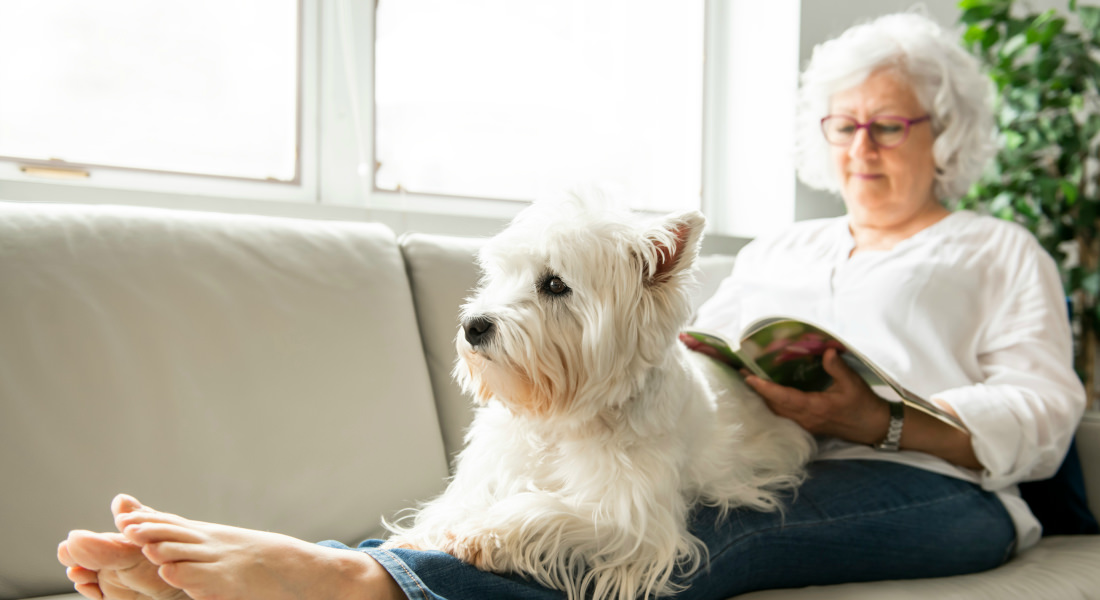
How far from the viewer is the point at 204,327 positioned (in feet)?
4.13

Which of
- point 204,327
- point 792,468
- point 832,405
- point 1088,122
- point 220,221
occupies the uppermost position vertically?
point 1088,122

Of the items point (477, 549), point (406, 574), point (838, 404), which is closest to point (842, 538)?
point (838, 404)

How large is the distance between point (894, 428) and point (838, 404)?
128 millimetres

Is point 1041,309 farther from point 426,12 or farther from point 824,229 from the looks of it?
point 426,12

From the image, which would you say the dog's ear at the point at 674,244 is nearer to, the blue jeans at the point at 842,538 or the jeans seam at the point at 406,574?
the blue jeans at the point at 842,538

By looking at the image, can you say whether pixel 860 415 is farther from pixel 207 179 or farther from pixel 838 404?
pixel 207 179

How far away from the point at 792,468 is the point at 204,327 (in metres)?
1.11

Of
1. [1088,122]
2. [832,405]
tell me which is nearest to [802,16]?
[1088,122]

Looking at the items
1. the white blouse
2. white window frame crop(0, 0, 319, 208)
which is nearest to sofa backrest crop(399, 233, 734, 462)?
the white blouse

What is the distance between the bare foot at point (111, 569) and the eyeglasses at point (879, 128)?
5.50 feet

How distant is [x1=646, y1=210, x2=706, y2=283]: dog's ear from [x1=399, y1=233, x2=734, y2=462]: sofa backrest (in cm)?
49

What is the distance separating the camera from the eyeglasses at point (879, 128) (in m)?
1.70

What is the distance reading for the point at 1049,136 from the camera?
7.20 feet

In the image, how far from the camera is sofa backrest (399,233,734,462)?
154 centimetres
